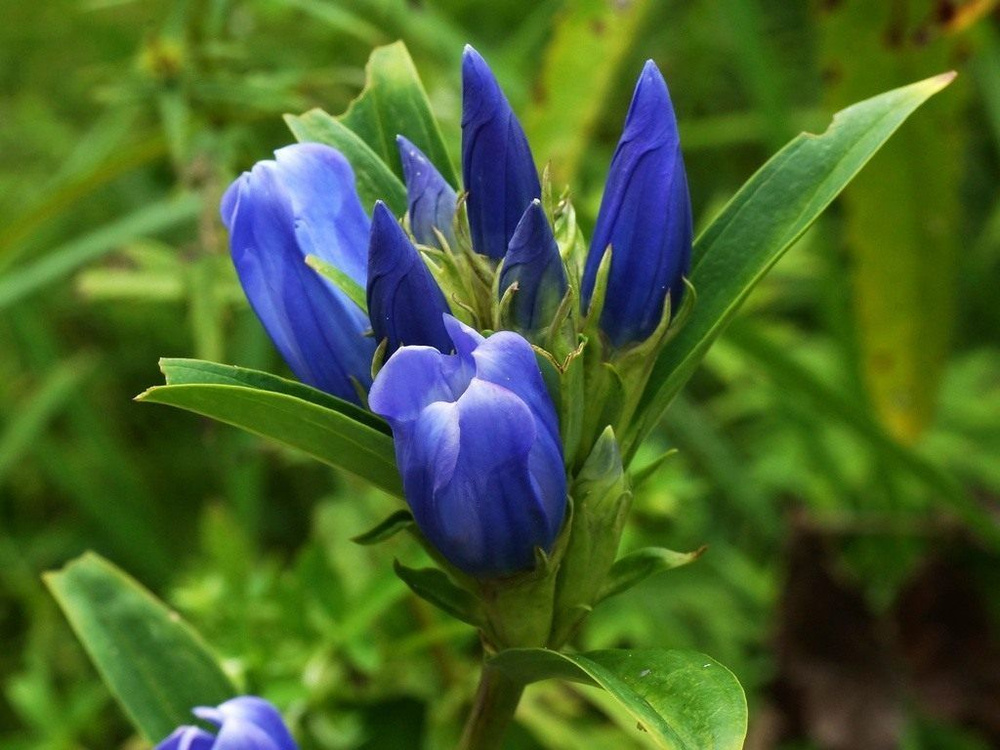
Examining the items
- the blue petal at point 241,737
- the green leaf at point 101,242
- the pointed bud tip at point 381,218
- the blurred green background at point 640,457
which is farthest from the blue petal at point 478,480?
the green leaf at point 101,242

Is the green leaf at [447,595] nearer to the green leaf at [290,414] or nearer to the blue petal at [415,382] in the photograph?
the green leaf at [290,414]

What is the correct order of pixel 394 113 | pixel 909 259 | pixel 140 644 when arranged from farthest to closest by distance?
1. pixel 909 259
2. pixel 140 644
3. pixel 394 113

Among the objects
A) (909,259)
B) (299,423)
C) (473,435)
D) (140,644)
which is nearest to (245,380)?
(299,423)

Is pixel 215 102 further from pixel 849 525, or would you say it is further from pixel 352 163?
pixel 849 525

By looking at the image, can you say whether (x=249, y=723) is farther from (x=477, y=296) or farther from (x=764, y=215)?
(x=764, y=215)

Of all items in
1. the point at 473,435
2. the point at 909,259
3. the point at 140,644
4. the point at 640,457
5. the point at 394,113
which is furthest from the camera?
the point at 909,259

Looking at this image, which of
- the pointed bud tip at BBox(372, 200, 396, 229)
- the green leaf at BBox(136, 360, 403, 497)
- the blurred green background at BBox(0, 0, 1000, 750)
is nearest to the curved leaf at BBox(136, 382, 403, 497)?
the green leaf at BBox(136, 360, 403, 497)
